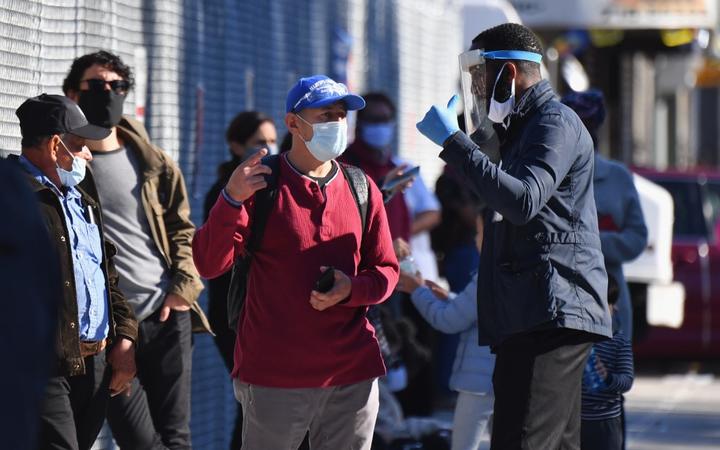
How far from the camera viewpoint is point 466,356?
638 centimetres

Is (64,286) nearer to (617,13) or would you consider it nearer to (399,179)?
(399,179)

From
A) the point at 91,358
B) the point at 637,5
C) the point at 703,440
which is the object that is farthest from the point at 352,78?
the point at 637,5

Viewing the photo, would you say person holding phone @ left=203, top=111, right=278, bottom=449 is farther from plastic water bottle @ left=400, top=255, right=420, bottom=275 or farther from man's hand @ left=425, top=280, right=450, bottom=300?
man's hand @ left=425, top=280, right=450, bottom=300

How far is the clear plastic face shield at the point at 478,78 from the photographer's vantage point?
5.18 metres

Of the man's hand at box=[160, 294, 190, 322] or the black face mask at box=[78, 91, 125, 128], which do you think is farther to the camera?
the man's hand at box=[160, 294, 190, 322]

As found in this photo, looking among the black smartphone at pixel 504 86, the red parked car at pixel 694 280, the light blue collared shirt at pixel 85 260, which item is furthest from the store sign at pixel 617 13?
the light blue collared shirt at pixel 85 260

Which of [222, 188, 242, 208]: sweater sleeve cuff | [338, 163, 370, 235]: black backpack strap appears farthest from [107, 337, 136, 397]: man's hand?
[338, 163, 370, 235]: black backpack strap

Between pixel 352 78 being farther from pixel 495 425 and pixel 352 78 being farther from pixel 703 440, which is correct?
pixel 495 425

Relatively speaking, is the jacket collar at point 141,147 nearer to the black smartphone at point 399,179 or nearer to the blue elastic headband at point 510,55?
the black smartphone at point 399,179

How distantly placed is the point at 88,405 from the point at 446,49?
30.0ft

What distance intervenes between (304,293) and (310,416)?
1.34ft

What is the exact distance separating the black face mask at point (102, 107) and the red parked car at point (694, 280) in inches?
283

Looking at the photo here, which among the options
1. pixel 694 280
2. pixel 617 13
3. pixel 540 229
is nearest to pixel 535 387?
pixel 540 229

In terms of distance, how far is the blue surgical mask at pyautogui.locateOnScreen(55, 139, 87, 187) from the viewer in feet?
16.4
